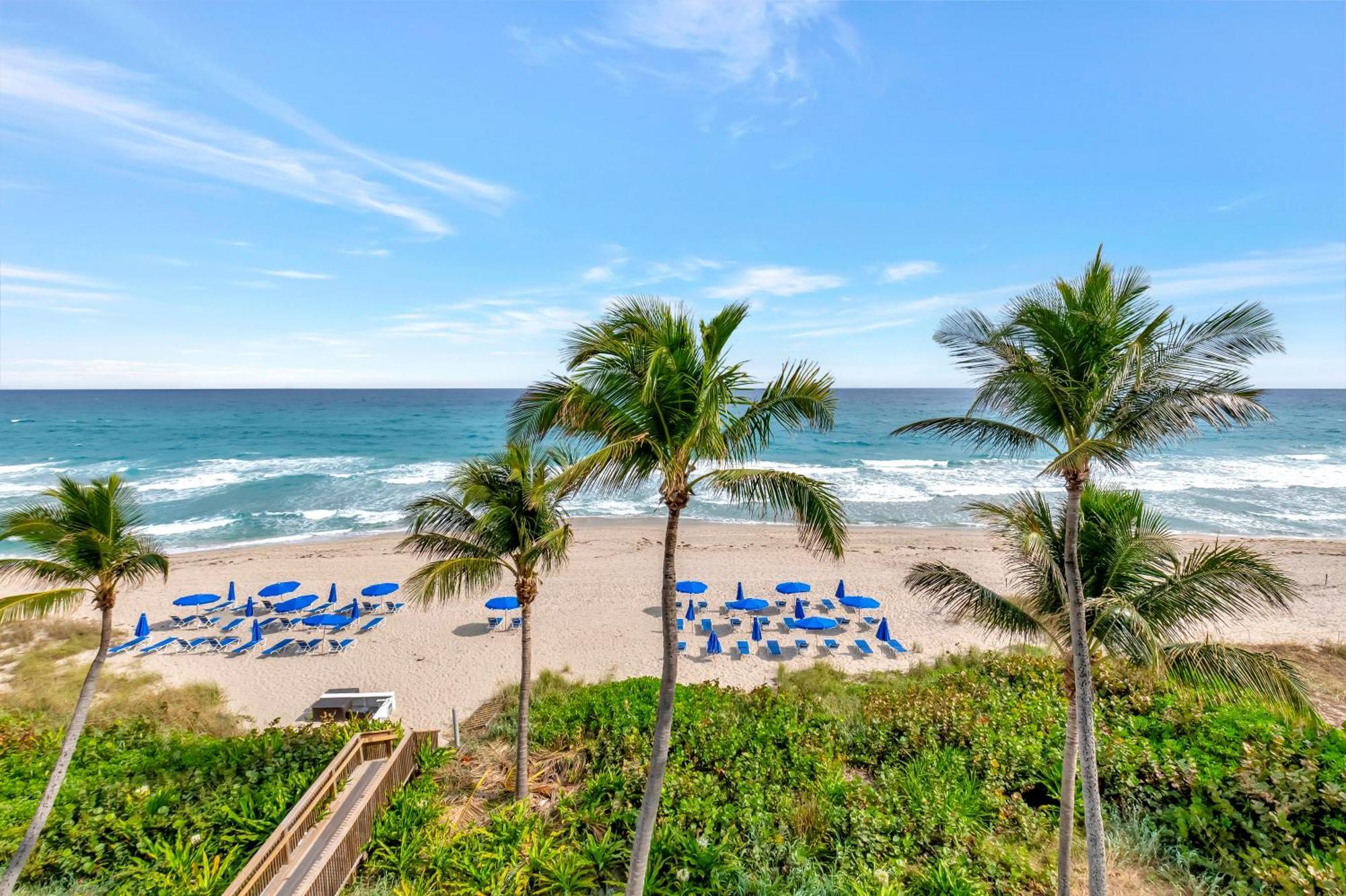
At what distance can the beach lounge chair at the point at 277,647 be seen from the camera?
16953 millimetres

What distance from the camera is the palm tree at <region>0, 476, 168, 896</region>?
7082 millimetres

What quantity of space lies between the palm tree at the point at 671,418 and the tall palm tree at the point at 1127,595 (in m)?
2.95

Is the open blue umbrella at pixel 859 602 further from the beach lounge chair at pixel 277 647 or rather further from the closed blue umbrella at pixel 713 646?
the beach lounge chair at pixel 277 647

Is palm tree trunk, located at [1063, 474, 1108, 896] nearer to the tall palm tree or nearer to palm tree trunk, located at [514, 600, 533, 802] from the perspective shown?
the tall palm tree

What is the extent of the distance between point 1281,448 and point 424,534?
81.3 metres

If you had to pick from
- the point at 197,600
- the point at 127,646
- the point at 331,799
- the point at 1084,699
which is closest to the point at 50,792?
the point at 331,799

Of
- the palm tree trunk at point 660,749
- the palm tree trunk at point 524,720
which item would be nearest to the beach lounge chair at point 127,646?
the palm tree trunk at point 524,720

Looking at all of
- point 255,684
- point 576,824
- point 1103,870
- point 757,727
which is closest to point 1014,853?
point 1103,870

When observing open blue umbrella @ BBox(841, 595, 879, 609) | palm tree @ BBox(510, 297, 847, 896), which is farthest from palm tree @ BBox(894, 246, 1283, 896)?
open blue umbrella @ BBox(841, 595, 879, 609)

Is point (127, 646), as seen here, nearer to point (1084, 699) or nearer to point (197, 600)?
point (197, 600)

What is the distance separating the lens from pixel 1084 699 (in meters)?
6.18

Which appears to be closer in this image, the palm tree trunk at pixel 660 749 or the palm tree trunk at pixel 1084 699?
the palm tree trunk at pixel 1084 699

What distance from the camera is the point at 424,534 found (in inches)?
373

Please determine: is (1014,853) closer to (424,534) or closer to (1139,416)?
(1139,416)
